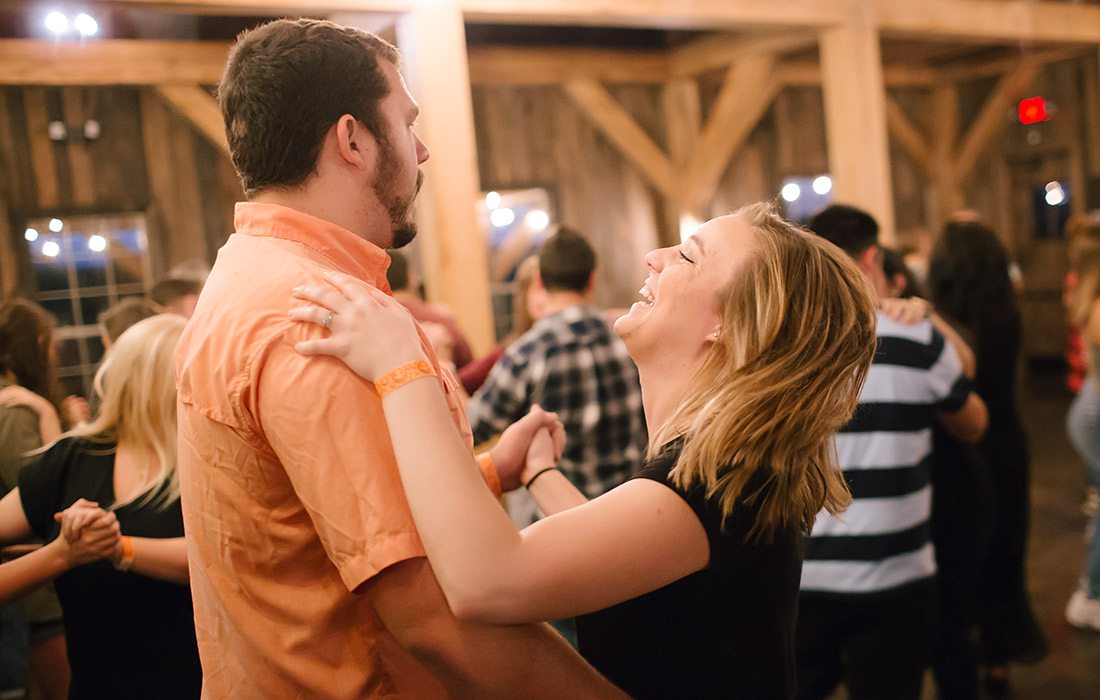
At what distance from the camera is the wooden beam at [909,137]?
36.9ft

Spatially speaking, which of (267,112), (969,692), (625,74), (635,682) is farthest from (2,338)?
(625,74)

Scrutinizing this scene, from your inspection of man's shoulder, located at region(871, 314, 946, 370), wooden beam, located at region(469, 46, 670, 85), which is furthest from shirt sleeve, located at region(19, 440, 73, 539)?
wooden beam, located at region(469, 46, 670, 85)

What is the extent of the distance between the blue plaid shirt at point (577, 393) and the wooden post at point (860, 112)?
3099mm

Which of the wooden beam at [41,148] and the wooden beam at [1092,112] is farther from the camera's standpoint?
the wooden beam at [1092,112]

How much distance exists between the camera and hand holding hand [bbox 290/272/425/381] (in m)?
1.17


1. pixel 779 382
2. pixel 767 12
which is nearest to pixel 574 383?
pixel 779 382

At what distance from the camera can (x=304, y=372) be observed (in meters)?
1.15

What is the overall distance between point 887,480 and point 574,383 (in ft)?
3.71

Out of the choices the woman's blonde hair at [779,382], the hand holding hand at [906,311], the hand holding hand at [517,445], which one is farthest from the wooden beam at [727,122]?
the woman's blonde hair at [779,382]

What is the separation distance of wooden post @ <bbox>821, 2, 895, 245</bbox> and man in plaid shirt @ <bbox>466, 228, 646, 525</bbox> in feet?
10.0

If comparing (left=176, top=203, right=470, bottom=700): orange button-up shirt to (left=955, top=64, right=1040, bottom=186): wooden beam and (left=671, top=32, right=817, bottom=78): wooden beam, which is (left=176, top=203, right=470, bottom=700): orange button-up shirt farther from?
(left=955, top=64, right=1040, bottom=186): wooden beam

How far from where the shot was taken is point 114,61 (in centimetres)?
655

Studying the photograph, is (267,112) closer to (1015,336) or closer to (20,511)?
(20,511)

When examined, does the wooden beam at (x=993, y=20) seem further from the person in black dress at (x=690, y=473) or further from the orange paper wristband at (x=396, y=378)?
the orange paper wristband at (x=396, y=378)
